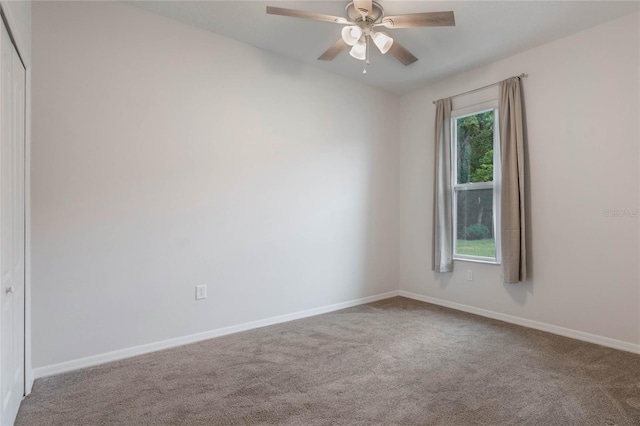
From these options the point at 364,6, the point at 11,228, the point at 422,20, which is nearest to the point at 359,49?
the point at 364,6

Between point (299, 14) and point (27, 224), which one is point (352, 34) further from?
point (27, 224)

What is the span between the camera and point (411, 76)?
413 centimetres

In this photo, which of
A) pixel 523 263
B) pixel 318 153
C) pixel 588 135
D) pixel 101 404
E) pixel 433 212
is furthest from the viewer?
pixel 433 212

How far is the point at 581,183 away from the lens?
10.3 feet

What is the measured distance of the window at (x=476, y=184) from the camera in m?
3.82

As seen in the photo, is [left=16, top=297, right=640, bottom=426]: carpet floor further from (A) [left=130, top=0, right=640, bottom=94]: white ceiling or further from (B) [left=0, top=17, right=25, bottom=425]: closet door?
(A) [left=130, top=0, right=640, bottom=94]: white ceiling

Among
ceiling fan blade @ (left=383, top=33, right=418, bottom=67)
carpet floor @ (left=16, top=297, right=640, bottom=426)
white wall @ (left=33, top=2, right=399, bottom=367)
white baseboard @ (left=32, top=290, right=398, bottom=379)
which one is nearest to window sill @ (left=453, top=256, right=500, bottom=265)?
carpet floor @ (left=16, top=297, right=640, bottom=426)

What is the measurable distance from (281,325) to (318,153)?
189 cm

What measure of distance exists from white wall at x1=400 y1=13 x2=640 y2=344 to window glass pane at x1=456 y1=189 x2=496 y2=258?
0.90 feet

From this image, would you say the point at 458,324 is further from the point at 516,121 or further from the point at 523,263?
the point at 516,121

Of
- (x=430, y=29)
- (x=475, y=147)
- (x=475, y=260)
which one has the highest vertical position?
(x=430, y=29)

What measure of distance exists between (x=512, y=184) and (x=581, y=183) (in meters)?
0.55

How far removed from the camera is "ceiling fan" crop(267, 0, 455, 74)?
2.33m

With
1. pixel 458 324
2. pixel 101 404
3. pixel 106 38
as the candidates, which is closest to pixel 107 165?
pixel 106 38
